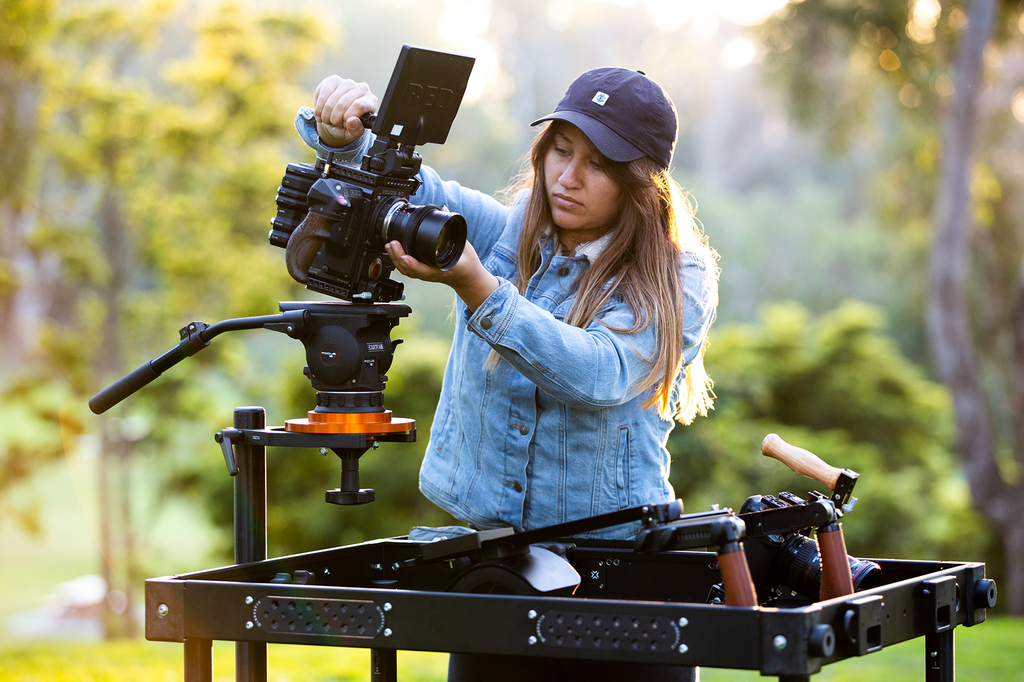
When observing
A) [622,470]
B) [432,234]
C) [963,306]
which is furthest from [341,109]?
[963,306]

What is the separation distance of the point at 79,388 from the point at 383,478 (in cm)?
293

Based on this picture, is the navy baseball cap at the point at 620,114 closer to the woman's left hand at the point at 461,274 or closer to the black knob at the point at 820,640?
the woman's left hand at the point at 461,274

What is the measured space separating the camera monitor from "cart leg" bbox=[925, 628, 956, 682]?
1.19 m

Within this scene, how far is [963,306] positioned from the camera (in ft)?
24.6

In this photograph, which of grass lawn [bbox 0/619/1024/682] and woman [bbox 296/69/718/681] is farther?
grass lawn [bbox 0/619/1024/682]

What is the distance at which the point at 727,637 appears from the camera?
136cm

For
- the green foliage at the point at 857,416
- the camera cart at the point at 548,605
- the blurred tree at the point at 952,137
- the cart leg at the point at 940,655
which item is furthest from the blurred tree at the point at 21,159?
the cart leg at the point at 940,655

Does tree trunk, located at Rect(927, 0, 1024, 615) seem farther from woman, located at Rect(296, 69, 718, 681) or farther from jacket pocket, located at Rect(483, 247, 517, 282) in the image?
jacket pocket, located at Rect(483, 247, 517, 282)

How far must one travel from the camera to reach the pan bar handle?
179cm

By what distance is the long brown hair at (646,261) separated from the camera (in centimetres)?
186

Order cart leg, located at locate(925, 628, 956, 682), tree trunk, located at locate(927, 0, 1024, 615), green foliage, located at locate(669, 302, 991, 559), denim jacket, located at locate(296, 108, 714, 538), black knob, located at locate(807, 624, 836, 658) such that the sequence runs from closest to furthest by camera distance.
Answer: black knob, located at locate(807, 624, 836, 658) < cart leg, located at locate(925, 628, 956, 682) < denim jacket, located at locate(296, 108, 714, 538) < green foliage, located at locate(669, 302, 991, 559) < tree trunk, located at locate(927, 0, 1024, 615)

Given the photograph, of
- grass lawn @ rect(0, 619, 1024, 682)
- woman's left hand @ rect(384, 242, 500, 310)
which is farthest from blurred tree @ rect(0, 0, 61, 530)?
woman's left hand @ rect(384, 242, 500, 310)

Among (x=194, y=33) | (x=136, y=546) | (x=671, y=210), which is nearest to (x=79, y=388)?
(x=136, y=546)

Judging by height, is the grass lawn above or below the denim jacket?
below
